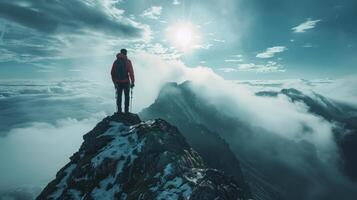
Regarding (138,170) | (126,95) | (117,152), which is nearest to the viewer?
(138,170)

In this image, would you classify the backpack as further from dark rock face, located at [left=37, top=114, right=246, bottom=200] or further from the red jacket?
dark rock face, located at [left=37, top=114, right=246, bottom=200]

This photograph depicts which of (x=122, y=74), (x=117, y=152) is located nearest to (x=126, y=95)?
(x=122, y=74)

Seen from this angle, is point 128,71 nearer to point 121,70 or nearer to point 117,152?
point 121,70

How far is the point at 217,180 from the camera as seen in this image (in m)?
19.7

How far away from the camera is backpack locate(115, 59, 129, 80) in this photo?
1230 inches

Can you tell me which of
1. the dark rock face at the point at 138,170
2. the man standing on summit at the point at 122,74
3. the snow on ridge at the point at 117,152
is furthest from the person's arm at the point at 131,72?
the snow on ridge at the point at 117,152

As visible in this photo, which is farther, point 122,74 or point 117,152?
point 122,74

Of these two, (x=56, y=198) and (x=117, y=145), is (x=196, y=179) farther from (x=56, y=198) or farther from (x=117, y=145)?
(x=56, y=198)

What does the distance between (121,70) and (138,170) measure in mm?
12659

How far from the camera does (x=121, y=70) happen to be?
1248 inches

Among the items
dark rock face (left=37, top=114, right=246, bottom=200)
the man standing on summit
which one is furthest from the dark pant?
dark rock face (left=37, top=114, right=246, bottom=200)

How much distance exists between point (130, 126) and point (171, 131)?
205 inches

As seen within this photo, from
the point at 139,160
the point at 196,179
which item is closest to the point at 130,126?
the point at 139,160

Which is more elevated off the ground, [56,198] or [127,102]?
[127,102]
